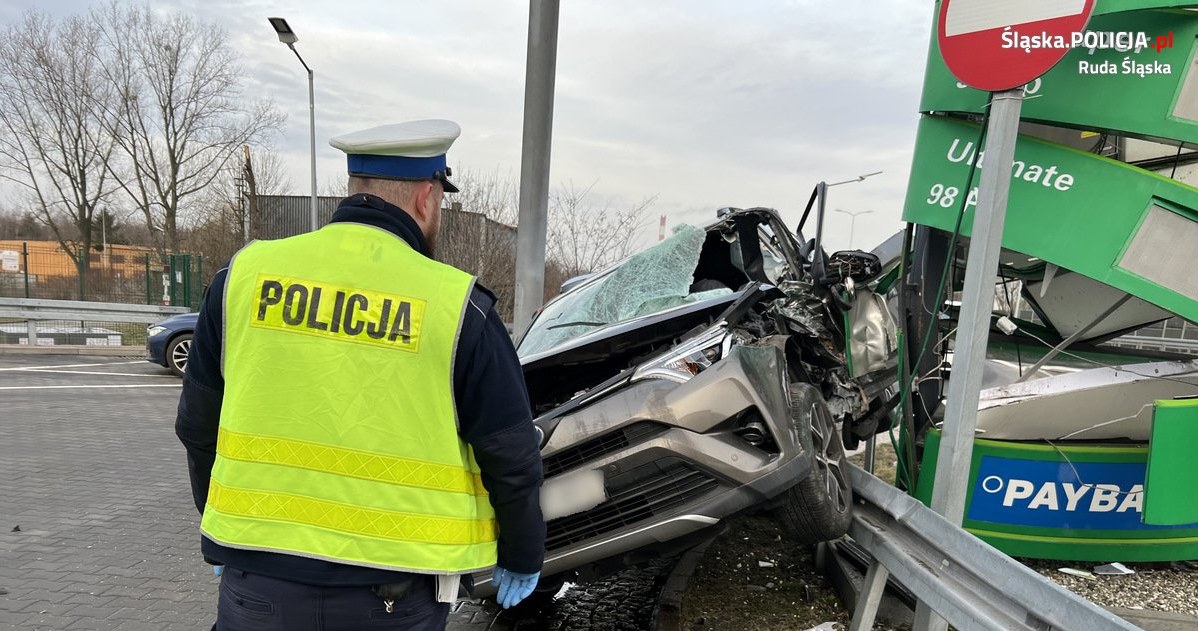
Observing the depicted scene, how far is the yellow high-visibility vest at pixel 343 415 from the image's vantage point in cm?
155

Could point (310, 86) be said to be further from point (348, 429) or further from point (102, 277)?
point (348, 429)

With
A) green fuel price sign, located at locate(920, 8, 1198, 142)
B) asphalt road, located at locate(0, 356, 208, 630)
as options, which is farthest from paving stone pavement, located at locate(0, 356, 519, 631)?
green fuel price sign, located at locate(920, 8, 1198, 142)

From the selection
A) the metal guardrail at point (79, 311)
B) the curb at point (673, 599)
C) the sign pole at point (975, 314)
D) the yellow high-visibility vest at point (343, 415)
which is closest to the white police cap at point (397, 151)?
the yellow high-visibility vest at point (343, 415)

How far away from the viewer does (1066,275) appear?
13.0 ft

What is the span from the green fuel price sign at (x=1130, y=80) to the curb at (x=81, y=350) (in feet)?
52.8

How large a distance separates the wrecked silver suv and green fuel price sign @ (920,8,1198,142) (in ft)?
5.14

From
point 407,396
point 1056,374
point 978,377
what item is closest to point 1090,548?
point 1056,374

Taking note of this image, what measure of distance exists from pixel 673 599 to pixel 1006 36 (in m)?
2.89

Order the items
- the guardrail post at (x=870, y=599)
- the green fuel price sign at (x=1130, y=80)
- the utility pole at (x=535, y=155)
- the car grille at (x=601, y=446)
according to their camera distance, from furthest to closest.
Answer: the utility pole at (x=535, y=155) → the green fuel price sign at (x=1130, y=80) → the guardrail post at (x=870, y=599) → the car grille at (x=601, y=446)

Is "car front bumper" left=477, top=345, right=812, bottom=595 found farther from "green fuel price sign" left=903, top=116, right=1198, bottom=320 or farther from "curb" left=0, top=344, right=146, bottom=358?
"curb" left=0, top=344, right=146, bottom=358

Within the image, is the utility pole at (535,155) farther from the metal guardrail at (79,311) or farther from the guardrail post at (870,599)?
the metal guardrail at (79,311)

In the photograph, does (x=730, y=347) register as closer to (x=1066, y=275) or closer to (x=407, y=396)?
(x=407, y=396)

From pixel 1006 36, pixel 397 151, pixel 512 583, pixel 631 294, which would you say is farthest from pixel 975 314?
pixel 397 151

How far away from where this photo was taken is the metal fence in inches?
Result: 679
